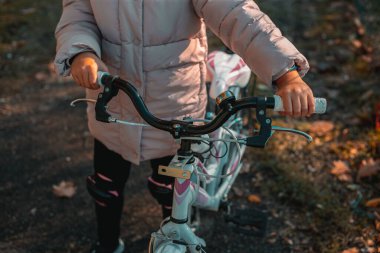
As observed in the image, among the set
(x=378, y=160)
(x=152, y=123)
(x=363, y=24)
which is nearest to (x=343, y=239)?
(x=378, y=160)

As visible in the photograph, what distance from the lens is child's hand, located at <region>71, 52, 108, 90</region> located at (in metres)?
1.64

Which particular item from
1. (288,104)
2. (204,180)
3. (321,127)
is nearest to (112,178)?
(204,180)

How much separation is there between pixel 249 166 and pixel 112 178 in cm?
123

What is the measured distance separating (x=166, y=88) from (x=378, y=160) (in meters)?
1.83

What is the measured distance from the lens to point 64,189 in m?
3.02

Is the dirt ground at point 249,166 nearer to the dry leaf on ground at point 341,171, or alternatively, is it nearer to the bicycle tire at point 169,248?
the dry leaf on ground at point 341,171

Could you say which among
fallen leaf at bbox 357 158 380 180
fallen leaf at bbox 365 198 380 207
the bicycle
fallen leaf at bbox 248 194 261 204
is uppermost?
the bicycle

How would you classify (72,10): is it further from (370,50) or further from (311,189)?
(370,50)

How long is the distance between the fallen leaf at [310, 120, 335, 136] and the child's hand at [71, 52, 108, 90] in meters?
2.16

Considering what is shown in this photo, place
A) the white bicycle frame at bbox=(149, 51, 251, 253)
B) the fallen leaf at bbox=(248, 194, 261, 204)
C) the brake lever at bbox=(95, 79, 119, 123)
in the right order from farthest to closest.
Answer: the fallen leaf at bbox=(248, 194, 261, 204)
the white bicycle frame at bbox=(149, 51, 251, 253)
the brake lever at bbox=(95, 79, 119, 123)

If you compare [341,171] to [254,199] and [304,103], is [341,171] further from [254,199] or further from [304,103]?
[304,103]

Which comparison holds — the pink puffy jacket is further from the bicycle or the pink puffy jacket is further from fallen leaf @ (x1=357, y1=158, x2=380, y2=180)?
fallen leaf @ (x1=357, y1=158, x2=380, y2=180)

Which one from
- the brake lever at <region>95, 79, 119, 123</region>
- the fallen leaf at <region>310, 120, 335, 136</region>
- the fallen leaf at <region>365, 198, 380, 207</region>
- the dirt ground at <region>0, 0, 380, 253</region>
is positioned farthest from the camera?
the fallen leaf at <region>310, 120, 335, 136</region>

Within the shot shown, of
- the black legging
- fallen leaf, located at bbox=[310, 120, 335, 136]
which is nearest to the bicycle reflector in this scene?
the black legging
